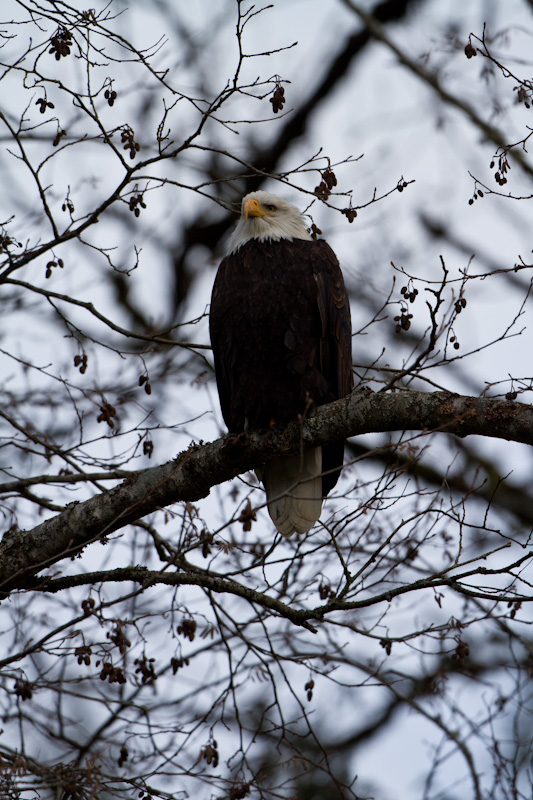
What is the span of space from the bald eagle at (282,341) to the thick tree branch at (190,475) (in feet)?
1.55

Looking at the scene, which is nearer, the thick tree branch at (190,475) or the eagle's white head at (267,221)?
the thick tree branch at (190,475)

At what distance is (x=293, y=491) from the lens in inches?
180

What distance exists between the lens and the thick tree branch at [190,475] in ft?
11.0

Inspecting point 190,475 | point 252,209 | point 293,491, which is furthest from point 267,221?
point 190,475

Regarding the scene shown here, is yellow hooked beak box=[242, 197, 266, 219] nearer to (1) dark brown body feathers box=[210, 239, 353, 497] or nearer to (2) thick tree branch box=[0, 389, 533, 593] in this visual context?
(1) dark brown body feathers box=[210, 239, 353, 497]

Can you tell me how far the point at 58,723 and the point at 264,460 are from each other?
1718 millimetres

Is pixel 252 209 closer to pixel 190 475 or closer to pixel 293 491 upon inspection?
pixel 293 491

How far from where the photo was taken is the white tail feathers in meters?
4.54

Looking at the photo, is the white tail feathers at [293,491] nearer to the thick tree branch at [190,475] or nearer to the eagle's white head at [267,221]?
the thick tree branch at [190,475]

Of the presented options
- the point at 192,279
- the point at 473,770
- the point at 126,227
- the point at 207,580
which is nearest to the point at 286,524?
the point at 207,580

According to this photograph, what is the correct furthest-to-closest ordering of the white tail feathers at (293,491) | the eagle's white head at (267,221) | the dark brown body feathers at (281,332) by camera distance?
the eagle's white head at (267,221), the white tail feathers at (293,491), the dark brown body feathers at (281,332)

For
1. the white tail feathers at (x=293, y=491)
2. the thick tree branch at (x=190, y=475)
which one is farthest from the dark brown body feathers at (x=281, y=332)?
the thick tree branch at (x=190, y=475)

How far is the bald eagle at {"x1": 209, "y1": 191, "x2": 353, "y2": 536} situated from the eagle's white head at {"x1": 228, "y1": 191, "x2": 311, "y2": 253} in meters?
0.01

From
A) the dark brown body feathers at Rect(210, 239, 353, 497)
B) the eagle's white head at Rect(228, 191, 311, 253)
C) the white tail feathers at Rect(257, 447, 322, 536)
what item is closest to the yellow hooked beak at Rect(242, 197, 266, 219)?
the eagle's white head at Rect(228, 191, 311, 253)
